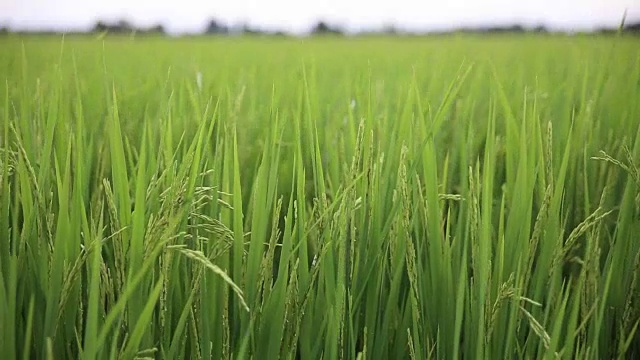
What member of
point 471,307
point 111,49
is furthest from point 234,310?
point 111,49

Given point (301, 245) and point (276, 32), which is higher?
point (276, 32)

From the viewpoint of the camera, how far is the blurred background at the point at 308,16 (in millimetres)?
946

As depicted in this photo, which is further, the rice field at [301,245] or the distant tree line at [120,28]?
the distant tree line at [120,28]

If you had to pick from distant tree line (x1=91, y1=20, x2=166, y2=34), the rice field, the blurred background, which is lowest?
the rice field

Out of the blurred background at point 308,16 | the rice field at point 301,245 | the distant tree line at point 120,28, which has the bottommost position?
the rice field at point 301,245

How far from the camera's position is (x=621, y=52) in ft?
3.75

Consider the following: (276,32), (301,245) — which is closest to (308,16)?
(276,32)

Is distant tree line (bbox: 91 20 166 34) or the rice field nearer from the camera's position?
the rice field

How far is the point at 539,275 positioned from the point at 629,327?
165mm

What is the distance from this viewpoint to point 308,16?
1.01m

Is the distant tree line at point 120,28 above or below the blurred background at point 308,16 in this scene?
below

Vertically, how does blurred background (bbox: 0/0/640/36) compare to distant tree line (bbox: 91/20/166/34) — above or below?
above

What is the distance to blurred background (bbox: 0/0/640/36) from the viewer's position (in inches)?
37.3

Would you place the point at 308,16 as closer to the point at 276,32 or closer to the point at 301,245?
the point at 276,32
